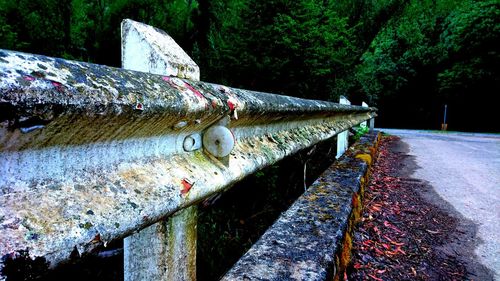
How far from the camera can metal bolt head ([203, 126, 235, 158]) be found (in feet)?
3.06

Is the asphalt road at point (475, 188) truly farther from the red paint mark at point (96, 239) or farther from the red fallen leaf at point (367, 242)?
the red paint mark at point (96, 239)

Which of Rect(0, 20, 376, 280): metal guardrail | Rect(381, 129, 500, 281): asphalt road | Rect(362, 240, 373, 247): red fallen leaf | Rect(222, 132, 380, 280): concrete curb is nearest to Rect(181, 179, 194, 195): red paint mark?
Rect(0, 20, 376, 280): metal guardrail

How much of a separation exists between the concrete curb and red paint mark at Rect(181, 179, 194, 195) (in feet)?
1.22

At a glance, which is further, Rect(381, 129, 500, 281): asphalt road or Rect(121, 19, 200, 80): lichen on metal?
Rect(381, 129, 500, 281): asphalt road

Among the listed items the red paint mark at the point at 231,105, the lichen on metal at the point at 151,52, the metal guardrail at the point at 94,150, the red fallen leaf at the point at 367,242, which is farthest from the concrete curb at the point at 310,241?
the lichen on metal at the point at 151,52

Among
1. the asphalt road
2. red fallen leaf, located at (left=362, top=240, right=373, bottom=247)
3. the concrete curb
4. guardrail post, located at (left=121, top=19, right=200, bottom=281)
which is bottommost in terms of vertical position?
red fallen leaf, located at (left=362, top=240, right=373, bottom=247)

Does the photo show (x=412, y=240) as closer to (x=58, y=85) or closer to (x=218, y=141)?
(x=218, y=141)

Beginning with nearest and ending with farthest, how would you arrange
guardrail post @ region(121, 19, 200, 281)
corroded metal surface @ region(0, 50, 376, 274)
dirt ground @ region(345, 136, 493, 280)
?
corroded metal surface @ region(0, 50, 376, 274) → guardrail post @ region(121, 19, 200, 281) → dirt ground @ region(345, 136, 493, 280)

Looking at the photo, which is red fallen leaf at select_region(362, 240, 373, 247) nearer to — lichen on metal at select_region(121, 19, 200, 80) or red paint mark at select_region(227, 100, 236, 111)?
red paint mark at select_region(227, 100, 236, 111)

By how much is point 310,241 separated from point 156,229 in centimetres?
68

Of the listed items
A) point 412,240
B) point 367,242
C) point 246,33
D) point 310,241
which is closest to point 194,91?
point 310,241

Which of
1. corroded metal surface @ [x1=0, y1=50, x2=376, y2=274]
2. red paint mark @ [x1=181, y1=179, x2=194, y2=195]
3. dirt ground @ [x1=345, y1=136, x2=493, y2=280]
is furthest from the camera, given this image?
dirt ground @ [x1=345, y1=136, x2=493, y2=280]

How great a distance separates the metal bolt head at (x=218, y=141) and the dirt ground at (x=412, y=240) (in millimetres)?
871

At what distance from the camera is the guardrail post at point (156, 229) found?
0.90 metres
